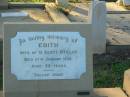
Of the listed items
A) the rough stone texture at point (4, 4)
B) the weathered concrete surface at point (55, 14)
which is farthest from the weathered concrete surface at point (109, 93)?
the rough stone texture at point (4, 4)

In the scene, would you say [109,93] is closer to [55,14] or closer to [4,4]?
[55,14]

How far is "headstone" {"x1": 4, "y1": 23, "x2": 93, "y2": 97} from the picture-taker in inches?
193

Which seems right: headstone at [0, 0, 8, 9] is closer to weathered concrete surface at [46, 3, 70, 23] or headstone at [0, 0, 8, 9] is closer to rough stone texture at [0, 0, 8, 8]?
rough stone texture at [0, 0, 8, 8]

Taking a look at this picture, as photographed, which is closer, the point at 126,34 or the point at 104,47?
the point at 104,47

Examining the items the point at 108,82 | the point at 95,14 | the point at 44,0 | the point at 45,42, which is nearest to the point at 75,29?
the point at 45,42

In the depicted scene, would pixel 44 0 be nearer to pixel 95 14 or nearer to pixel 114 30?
pixel 114 30

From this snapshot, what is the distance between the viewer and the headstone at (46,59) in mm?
4910

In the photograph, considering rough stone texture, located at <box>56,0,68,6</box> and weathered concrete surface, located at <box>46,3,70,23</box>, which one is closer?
weathered concrete surface, located at <box>46,3,70,23</box>

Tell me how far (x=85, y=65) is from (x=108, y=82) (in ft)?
4.99

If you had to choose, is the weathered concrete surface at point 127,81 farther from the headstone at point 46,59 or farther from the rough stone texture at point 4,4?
the rough stone texture at point 4,4

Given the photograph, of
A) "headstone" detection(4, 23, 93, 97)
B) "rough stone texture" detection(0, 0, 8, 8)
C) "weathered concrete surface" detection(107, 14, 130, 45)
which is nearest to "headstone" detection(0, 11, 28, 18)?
"rough stone texture" detection(0, 0, 8, 8)

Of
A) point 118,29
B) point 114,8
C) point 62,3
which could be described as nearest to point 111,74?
point 118,29

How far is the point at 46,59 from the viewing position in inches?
195

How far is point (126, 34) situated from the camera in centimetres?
846
